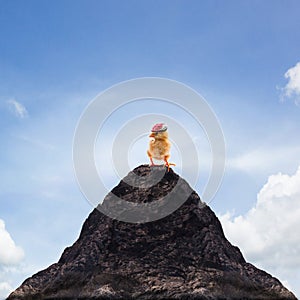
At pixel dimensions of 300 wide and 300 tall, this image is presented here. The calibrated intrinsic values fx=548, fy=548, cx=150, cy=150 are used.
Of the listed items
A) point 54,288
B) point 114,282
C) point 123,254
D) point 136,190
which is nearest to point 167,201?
point 136,190

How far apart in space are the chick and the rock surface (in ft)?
3.18

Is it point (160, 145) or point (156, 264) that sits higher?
point (160, 145)

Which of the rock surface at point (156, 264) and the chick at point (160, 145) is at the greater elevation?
the chick at point (160, 145)

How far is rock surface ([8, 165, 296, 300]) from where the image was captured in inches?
714

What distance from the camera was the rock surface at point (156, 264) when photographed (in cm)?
1812

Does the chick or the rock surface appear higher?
the chick

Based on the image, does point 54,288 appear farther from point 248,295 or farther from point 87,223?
point 248,295

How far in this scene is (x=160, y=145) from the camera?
21750mm

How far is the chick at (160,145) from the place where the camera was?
21.8 meters

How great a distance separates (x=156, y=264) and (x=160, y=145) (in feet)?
16.2

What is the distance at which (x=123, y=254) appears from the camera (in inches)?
770

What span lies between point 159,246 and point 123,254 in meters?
1.32

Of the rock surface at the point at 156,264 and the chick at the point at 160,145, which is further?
the chick at the point at 160,145

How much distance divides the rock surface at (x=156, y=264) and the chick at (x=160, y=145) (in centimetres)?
97
